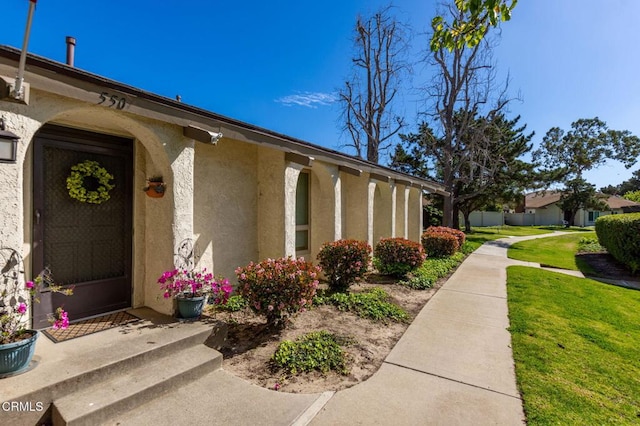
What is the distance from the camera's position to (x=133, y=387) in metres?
3.13

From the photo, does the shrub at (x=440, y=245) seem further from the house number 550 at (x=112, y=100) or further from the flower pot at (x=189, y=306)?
the house number 550 at (x=112, y=100)

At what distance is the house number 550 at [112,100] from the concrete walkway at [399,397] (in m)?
3.50

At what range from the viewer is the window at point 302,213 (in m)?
8.45

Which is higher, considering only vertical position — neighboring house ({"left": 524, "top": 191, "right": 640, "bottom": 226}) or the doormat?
neighboring house ({"left": 524, "top": 191, "right": 640, "bottom": 226})

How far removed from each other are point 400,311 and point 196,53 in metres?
11.6

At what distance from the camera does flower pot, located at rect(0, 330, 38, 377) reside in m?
2.79

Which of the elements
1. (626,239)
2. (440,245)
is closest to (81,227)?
(440,245)

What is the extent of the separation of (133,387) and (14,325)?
1.33 metres

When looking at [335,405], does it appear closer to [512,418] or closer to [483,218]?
[512,418]

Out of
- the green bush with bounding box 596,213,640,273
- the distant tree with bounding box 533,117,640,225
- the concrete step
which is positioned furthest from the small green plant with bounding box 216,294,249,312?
the distant tree with bounding box 533,117,640,225

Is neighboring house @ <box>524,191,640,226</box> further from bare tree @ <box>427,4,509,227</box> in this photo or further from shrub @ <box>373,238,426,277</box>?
shrub @ <box>373,238,426,277</box>

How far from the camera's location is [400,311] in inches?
244

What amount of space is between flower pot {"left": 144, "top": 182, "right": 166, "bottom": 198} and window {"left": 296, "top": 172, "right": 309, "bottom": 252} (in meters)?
4.15

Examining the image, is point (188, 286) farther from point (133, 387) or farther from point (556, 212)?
point (556, 212)
